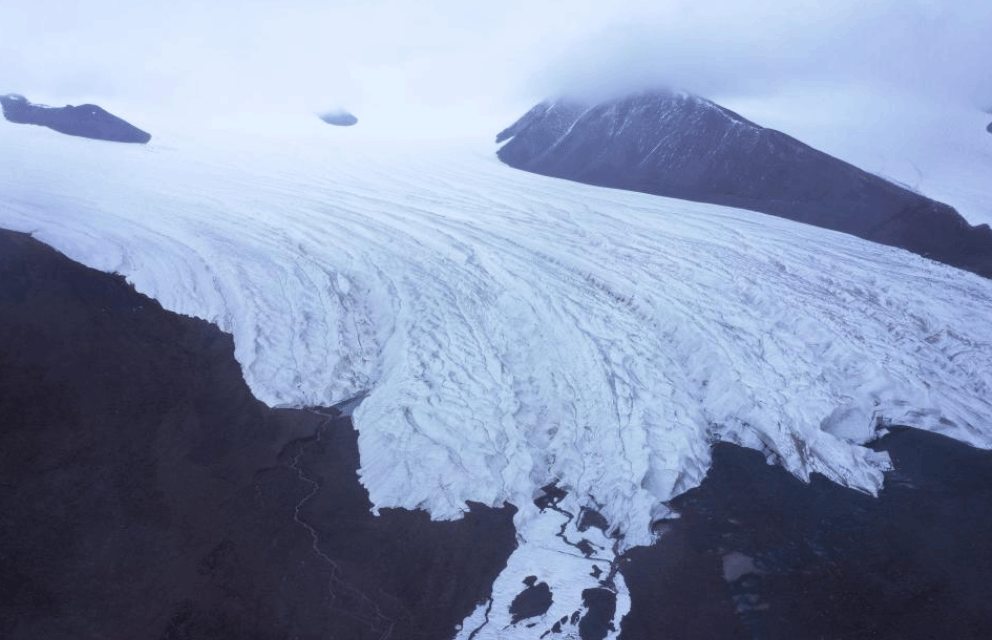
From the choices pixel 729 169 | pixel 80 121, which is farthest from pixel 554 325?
pixel 80 121

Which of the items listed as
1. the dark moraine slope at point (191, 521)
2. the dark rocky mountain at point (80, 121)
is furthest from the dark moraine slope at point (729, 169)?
the dark rocky mountain at point (80, 121)

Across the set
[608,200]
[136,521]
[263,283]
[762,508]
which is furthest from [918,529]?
[608,200]

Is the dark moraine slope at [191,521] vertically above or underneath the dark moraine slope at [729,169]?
underneath

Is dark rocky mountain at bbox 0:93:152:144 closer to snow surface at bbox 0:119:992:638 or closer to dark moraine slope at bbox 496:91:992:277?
snow surface at bbox 0:119:992:638

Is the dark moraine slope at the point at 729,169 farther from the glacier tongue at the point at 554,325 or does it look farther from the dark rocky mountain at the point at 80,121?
the dark rocky mountain at the point at 80,121

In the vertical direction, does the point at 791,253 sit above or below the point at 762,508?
above

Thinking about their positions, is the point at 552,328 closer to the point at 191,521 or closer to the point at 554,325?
the point at 554,325

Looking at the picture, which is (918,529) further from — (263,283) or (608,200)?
(608,200)
